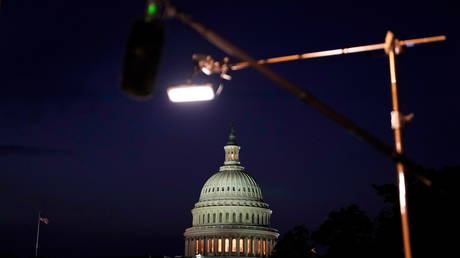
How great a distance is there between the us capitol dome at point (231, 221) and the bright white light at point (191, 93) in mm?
163424

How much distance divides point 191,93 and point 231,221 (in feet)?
554

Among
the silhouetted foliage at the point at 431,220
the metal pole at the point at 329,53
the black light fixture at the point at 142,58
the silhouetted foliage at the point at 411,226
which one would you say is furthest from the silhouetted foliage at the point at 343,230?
the black light fixture at the point at 142,58

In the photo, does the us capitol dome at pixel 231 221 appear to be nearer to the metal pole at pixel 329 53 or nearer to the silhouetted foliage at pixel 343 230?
the silhouetted foliage at pixel 343 230

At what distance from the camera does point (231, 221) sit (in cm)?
17738

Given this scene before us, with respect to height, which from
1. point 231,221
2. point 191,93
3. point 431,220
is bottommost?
point 191,93

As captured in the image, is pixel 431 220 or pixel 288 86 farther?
pixel 431 220

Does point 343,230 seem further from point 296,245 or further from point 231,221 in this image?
point 231,221

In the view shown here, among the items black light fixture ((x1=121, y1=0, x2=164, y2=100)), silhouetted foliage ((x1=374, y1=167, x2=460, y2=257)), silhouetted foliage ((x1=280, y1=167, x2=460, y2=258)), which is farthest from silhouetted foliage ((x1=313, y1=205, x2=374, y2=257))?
black light fixture ((x1=121, y1=0, x2=164, y2=100))

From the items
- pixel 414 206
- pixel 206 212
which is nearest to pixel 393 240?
pixel 414 206

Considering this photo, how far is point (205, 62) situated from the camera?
36.8 feet

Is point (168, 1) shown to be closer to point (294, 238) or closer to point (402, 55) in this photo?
point (402, 55)

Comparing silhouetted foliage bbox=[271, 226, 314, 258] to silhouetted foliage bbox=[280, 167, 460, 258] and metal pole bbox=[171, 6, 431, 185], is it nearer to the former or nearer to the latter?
silhouetted foliage bbox=[280, 167, 460, 258]

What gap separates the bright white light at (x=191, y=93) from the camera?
10.2 meters

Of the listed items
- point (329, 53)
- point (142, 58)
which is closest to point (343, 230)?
point (329, 53)
